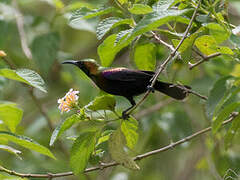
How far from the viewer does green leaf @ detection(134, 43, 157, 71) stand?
278 cm

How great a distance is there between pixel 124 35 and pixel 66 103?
541 mm

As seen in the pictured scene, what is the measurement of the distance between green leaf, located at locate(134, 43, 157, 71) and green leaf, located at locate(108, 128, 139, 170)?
68 centimetres

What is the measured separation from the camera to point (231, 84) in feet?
7.23

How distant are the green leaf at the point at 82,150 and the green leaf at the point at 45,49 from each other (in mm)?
1808

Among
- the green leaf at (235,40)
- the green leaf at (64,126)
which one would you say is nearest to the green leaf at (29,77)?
the green leaf at (64,126)

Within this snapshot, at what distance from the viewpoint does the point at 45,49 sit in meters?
4.20

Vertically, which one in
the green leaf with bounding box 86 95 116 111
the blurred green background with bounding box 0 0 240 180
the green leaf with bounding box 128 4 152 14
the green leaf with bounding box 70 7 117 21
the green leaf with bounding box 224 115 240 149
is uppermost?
the green leaf with bounding box 128 4 152 14

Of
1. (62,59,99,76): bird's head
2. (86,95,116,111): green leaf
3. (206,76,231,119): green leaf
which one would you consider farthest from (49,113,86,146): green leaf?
(62,59,99,76): bird's head

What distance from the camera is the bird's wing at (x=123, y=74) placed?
116 inches

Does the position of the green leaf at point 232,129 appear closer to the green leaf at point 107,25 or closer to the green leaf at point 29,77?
the green leaf at point 107,25

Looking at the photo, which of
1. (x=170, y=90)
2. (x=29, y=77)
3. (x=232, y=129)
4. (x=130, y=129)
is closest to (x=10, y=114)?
(x=29, y=77)

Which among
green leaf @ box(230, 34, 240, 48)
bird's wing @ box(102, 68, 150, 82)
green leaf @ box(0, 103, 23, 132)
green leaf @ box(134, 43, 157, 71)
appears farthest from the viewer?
bird's wing @ box(102, 68, 150, 82)

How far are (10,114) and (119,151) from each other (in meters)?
0.85

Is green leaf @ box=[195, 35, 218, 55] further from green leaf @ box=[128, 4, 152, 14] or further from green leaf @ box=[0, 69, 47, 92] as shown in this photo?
green leaf @ box=[0, 69, 47, 92]
